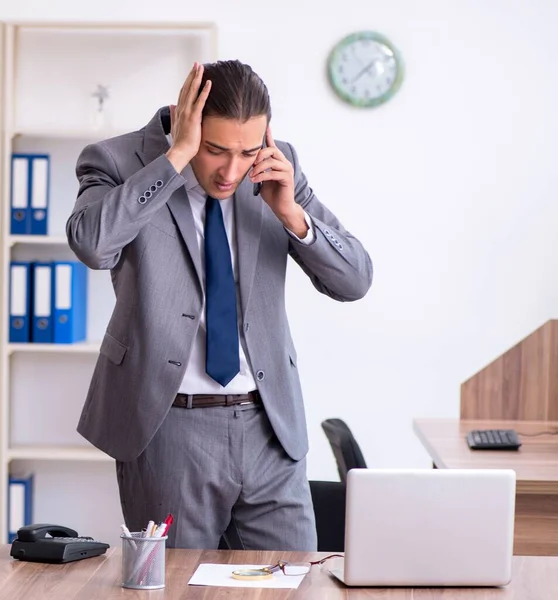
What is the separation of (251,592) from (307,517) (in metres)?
0.49

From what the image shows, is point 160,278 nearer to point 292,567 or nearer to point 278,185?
point 278,185

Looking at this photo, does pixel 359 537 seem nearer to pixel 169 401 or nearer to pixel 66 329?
pixel 169 401

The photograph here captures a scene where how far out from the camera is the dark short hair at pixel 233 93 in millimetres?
1969

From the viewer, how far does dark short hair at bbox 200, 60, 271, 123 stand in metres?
1.97

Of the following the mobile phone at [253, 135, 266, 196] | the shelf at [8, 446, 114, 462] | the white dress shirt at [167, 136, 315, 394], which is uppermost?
the mobile phone at [253, 135, 266, 196]

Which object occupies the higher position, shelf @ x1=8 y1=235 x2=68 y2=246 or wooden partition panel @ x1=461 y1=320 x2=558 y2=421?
shelf @ x1=8 y1=235 x2=68 y2=246

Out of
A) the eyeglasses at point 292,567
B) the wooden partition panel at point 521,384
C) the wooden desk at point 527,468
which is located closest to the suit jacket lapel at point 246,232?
the eyeglasses at point 292,567

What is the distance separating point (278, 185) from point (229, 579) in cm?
80

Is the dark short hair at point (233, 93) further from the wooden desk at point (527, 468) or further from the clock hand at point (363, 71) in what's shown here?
the clock hand at point (363, 71)

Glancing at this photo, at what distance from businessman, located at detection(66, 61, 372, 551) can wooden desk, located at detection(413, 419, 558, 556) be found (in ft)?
2.23

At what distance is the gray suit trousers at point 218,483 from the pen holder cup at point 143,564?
358 mm

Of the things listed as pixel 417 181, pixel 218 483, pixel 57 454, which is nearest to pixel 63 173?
pixel 57 454

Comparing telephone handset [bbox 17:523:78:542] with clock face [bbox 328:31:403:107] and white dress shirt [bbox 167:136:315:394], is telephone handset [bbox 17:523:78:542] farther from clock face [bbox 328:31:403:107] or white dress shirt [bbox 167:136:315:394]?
clock face [bbox 328:31:403:107]

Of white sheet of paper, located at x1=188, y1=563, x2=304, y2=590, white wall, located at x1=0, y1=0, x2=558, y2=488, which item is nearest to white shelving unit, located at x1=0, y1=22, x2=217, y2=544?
white wall, located at x1=0, y1=0, x2=558, y2=488
